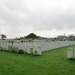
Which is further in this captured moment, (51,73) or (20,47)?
(20,47)

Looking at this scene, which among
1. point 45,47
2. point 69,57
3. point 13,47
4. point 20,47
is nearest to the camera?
point 69,57

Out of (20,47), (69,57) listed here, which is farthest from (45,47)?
(69,57)

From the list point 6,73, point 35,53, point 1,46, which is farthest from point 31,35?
point 6,73

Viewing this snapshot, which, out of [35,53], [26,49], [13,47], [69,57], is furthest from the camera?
[13,47]

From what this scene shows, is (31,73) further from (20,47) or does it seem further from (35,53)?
(20,47)

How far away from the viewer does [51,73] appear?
5.92 meters

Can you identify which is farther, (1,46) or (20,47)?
(1,46)

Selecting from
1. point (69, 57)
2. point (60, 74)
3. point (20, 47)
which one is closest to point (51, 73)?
point (60, 74)

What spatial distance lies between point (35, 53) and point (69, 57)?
2.99 metres

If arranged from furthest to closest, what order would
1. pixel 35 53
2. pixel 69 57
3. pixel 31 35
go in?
pixel 31 35 → pixel 35 53 → pixel 69 57

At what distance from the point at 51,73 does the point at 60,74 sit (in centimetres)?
39

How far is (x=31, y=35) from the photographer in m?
79.4

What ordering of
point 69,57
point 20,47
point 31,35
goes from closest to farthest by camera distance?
point 69,57 → point 20,47 → point 31,35

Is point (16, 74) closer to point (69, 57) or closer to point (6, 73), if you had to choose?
point (6, 73)
